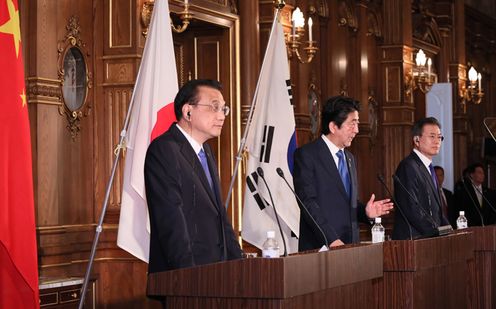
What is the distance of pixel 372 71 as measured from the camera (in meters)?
12.5

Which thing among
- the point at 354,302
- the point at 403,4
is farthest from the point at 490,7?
the point at 354,302

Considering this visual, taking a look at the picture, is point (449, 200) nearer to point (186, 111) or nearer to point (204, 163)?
point (204, 163)

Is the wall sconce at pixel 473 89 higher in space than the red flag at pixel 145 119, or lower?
higher

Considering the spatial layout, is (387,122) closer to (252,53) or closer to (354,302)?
(252,53)

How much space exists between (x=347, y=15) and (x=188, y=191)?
283 inches

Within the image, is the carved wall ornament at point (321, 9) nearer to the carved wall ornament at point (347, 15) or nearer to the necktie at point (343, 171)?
the carved wall ornament at point (347, 15)

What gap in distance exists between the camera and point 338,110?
6.33 metres

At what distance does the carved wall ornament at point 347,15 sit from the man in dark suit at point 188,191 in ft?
21.7

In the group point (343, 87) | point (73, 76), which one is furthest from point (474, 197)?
point (73, 76)

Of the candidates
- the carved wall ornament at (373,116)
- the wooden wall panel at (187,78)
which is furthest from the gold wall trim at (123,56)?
the carved wall ornament at (373,116)

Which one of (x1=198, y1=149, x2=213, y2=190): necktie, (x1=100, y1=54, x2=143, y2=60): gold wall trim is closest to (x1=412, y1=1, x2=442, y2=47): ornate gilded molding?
(x1=100, y1=54, x2=143, y2=60): gold wall trim

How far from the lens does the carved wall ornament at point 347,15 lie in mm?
11398

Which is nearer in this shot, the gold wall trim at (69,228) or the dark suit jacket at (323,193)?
the dark suit jacket at (323,193)

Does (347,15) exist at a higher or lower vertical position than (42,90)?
higher
